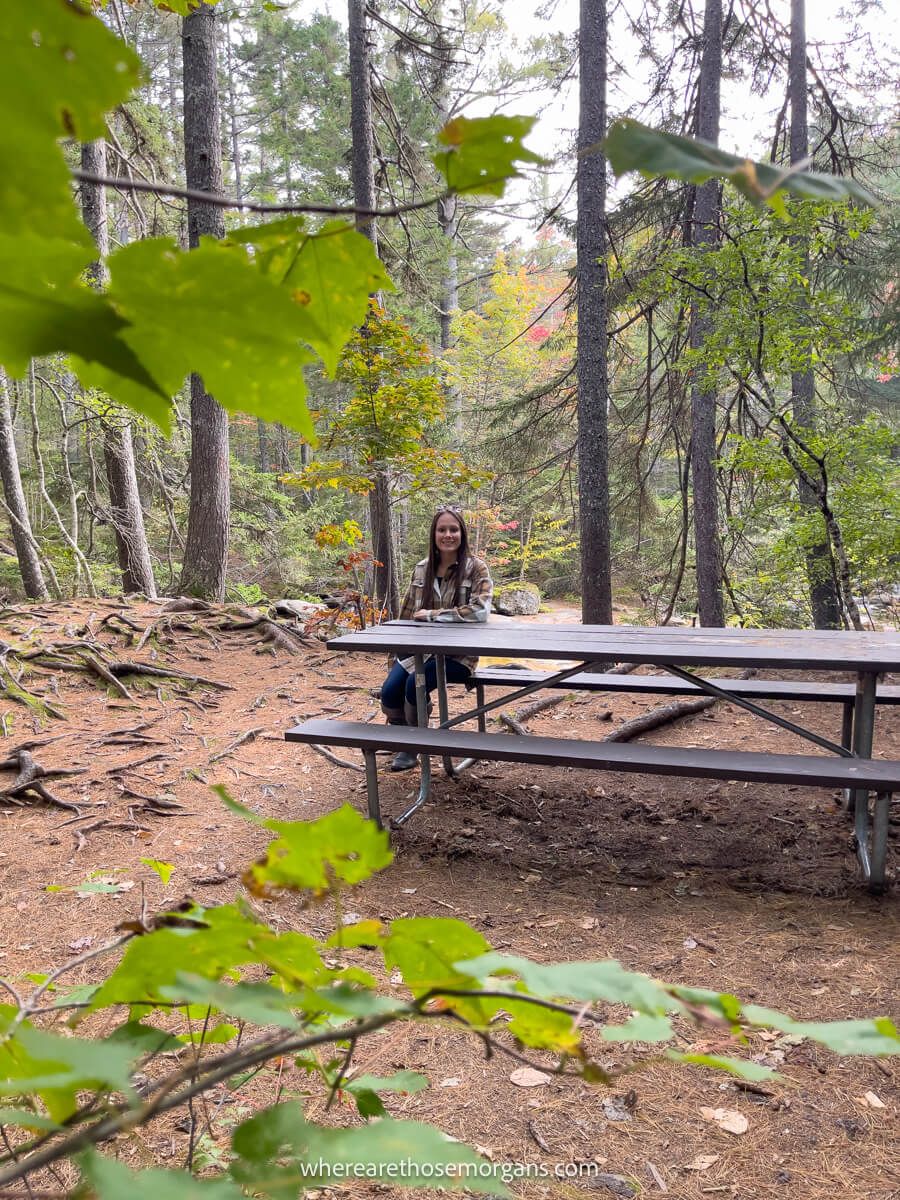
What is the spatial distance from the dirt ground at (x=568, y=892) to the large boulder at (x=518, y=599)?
11640 mm

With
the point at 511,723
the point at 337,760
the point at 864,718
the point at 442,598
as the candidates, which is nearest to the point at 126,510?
the point at 337,760

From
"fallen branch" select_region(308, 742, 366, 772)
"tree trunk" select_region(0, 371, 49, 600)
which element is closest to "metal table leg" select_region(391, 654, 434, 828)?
"fallen branch" select_region(308, 742, 366, 772)

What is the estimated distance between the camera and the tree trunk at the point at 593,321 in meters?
7.26

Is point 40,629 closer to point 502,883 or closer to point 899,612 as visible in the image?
point 502,883

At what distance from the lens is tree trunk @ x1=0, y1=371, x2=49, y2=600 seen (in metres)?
8.98

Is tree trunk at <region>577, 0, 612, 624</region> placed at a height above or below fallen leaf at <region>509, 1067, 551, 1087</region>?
above

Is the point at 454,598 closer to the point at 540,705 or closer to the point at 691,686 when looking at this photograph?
the point at 540,705

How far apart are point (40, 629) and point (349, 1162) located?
23.4 ft

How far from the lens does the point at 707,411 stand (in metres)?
8.73

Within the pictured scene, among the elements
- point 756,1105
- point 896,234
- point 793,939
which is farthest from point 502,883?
point 896,234

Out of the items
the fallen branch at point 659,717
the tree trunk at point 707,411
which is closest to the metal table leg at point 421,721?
the fallen branch at point 659,717

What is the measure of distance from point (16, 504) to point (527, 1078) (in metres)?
9.44

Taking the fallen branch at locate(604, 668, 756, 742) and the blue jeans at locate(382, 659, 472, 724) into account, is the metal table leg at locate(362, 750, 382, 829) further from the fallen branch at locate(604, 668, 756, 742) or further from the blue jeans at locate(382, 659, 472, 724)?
the fallen branch at locate(604, 668, 756, 742)

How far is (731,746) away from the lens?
15.7 feet
